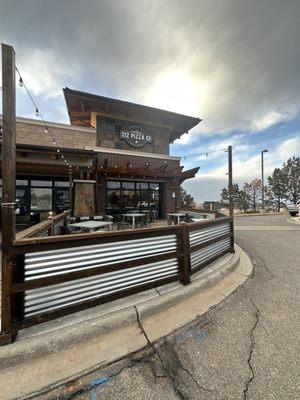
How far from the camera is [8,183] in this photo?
89.0 inches

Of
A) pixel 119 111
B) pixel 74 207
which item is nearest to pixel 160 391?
pixel 74 207

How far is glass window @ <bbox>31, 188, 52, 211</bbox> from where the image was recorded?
12.2 m

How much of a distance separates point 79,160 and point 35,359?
29.0ft

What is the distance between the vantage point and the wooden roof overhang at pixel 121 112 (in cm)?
1273

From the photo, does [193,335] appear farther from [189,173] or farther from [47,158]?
[189,173]

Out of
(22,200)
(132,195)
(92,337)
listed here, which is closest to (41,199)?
(22,200)

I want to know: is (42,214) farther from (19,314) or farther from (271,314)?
(271,314)

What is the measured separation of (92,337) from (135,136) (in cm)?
1391

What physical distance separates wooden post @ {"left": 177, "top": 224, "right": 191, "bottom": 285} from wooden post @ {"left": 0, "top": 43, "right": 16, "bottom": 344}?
8.55ft

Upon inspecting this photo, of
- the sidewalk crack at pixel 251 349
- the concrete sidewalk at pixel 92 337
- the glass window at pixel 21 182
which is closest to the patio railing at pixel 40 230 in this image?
the concrete sidewalk at pixel 92 337

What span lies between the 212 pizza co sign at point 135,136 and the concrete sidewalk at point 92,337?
497 inches

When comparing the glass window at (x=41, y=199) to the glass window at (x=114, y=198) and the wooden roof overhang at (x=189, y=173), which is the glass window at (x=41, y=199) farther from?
the wooden roof overhang at (x=189, y=173)

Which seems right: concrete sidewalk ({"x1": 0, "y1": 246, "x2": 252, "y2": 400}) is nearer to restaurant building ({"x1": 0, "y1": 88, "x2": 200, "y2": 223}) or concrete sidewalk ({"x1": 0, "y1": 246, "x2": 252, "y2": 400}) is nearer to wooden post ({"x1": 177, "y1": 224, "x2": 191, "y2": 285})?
wooden post ({"x1": 177, "y1": 224, "x2": 191, "y2": 285})

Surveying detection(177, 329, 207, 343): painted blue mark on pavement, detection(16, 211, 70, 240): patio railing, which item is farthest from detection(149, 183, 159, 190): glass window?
detection(177, 329, 207, 343): painted blue mark on pavement
